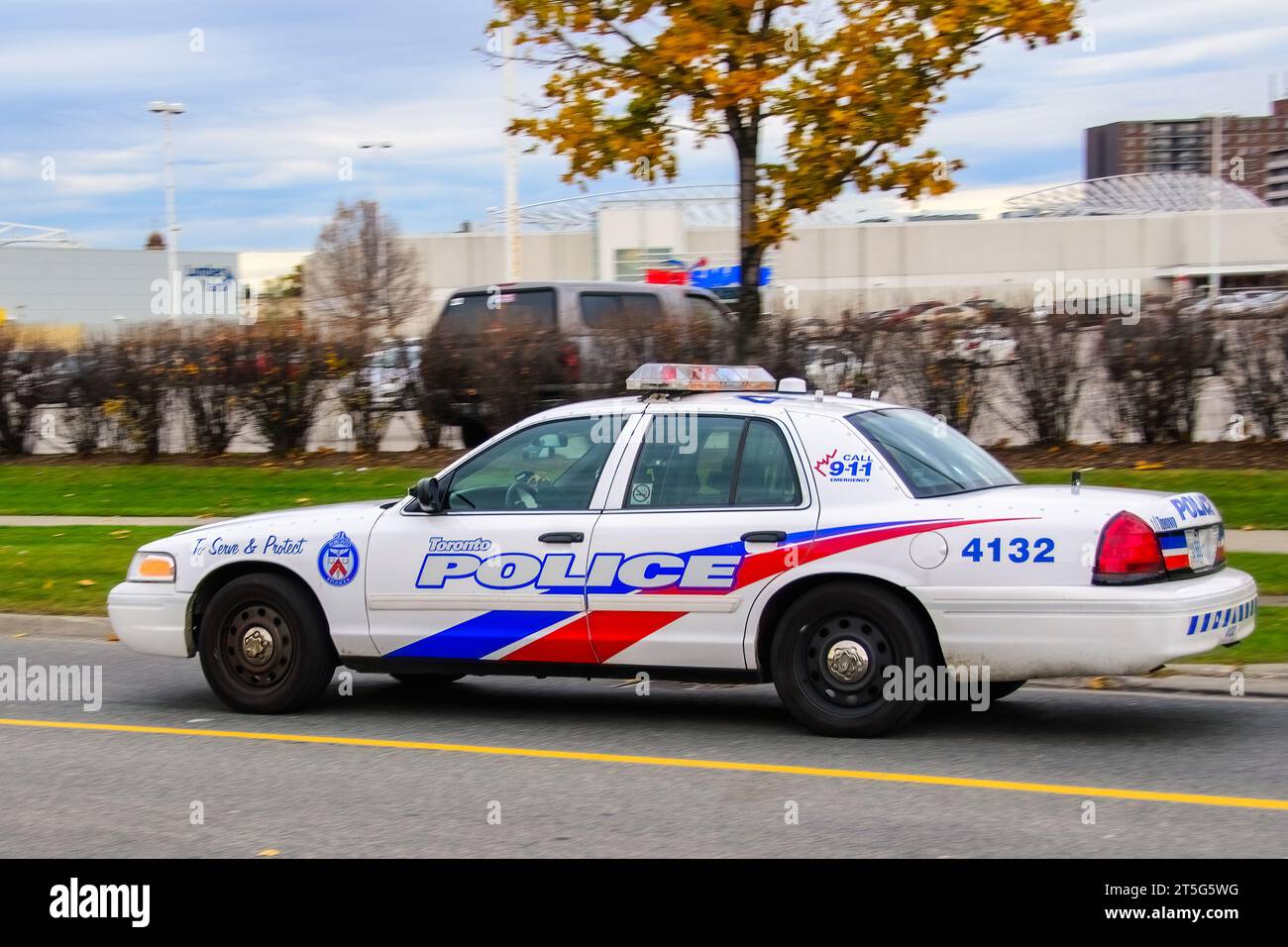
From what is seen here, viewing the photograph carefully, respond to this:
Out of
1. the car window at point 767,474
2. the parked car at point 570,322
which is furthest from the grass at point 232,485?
the car window at point 767,474

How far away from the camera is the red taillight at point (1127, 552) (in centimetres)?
690

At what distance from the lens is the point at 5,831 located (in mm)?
6133

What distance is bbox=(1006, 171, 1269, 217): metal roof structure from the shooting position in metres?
79.0

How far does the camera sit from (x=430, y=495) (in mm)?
8078

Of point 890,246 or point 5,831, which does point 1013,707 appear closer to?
point 5,831

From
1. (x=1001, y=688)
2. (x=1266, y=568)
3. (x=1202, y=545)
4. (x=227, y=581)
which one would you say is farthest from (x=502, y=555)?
(x=1266, y=568)

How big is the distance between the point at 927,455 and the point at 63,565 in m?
9.06

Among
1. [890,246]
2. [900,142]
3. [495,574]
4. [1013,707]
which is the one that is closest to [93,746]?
[495,574]

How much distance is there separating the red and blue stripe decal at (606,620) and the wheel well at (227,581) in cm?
66

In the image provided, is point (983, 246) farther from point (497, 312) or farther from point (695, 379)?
point (695, 379)

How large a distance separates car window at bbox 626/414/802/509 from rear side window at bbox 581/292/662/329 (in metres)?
9.95

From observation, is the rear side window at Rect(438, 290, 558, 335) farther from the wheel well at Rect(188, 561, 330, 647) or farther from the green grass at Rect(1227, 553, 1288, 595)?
the wheel well at Rect(188, 561, 330, 647)

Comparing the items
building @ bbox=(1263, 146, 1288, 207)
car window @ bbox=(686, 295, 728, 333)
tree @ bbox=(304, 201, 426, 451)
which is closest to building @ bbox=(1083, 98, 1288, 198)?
building @ bbox=(1263, 146, 1288, 207)

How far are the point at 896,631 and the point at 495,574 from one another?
2065 mm
